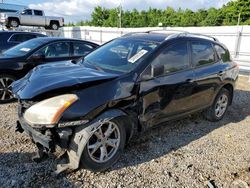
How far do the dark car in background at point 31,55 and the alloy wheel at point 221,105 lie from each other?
11.0 feet

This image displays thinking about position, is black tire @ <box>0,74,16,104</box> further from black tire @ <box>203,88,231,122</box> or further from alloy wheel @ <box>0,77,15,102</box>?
black tire @ <box>203,88,231,122</box>

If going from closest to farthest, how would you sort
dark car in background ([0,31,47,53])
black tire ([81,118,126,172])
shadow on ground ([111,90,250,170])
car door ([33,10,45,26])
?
black tire ([81,118,126,172]) → shadow on ground ([111,90,250,170]) → dark car in background ([0,31,47,53]) → car door ([33,10,45,26])

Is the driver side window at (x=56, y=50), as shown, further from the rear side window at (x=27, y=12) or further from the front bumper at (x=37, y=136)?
the rear side window at (x=27, y=12)

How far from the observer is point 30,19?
2377 cm

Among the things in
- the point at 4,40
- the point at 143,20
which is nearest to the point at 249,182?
the point at 4,40

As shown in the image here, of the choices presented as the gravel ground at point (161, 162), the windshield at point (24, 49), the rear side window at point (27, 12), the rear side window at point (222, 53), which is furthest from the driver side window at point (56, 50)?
the rear side window at point (27, 12)

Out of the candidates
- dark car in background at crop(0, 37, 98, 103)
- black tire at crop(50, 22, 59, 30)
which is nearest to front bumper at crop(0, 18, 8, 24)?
black tire at crop(50, 22, 59, 30)

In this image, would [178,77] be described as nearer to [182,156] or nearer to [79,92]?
[182,156]

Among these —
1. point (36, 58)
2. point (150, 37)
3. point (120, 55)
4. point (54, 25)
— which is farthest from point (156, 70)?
point (54, 25)

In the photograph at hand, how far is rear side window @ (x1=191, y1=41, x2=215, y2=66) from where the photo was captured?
436 cm

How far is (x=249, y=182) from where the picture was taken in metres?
3.17

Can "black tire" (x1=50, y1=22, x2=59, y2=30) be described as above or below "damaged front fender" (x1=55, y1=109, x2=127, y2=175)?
above

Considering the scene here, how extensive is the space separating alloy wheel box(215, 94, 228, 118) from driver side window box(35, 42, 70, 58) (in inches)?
151

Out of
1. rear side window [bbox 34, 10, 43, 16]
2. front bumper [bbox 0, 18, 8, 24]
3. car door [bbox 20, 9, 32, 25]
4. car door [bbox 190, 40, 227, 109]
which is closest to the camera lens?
car door [bbox 190, 40, 227, 109]
